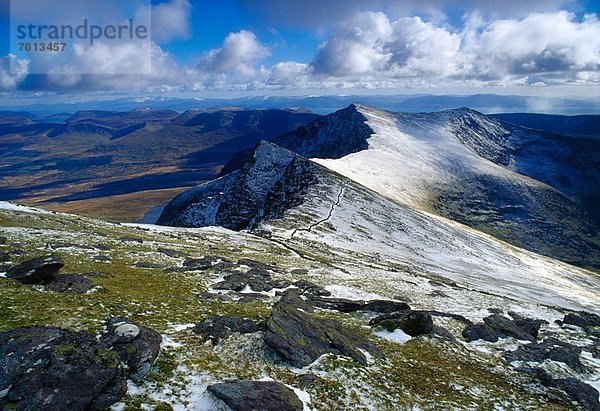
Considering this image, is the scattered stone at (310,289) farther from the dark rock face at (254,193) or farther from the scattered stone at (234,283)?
the dark rock face at (254,193)

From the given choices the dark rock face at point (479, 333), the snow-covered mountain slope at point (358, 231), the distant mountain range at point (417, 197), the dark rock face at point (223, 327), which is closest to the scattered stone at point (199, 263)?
the dark rock face at point (223, 327)

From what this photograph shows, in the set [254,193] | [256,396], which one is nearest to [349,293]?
[256,396]

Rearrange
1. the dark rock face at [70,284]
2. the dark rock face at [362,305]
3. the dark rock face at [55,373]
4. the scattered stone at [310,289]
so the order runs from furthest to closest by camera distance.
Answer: the scattered stone at [310,289], the dark rock face at [362,305], the dark rock face at [70,284], the dark rock face at [55,373]

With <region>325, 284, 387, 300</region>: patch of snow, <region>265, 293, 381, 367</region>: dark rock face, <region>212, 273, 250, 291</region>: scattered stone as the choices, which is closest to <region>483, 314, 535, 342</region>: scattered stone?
<region>325, 284, 387, 300</region>: patch of snow

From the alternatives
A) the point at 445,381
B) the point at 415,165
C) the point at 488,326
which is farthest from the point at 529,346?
the point at 415,165

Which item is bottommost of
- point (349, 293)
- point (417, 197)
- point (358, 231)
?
point (417, 197)

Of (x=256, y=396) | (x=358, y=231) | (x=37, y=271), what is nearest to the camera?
(x=256, y=396)

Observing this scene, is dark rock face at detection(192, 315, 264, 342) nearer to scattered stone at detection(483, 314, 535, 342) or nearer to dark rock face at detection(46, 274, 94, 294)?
dark rock face at detection(46, 274, 94, 294)

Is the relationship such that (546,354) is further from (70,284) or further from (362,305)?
(70,284)
